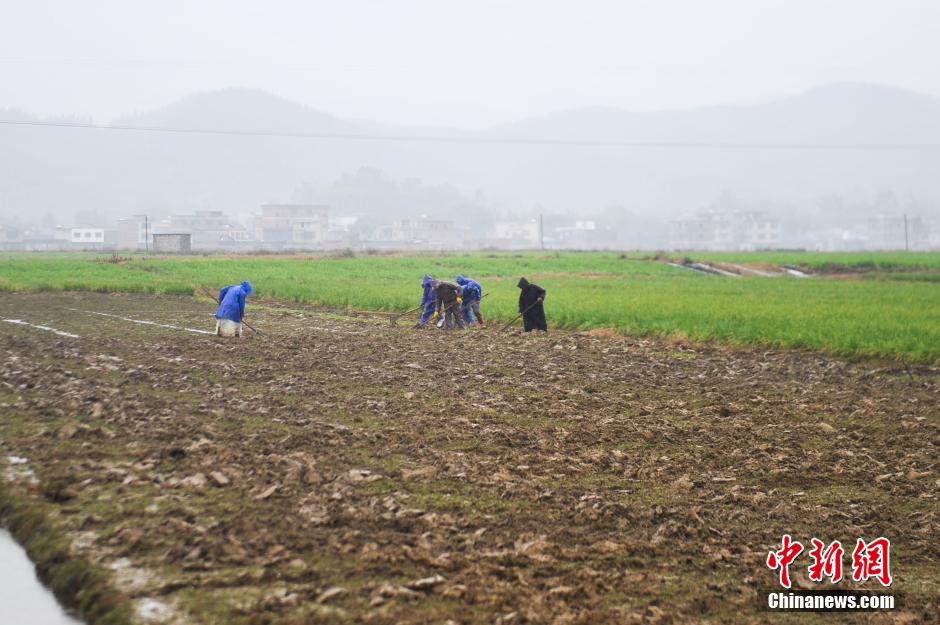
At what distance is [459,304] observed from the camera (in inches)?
819

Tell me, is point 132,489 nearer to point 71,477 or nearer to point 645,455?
point 71,477

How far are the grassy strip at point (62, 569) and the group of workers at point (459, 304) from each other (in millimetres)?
13447

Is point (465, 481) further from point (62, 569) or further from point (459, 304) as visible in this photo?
point (459, 304)

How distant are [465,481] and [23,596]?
3.35 m

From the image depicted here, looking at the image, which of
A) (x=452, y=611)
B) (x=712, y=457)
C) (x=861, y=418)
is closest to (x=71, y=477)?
(x=452, y=611)

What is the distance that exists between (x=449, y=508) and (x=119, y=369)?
27.3 ft

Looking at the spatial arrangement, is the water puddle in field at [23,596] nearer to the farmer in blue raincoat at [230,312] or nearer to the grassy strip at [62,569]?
the grassy strip at [62,569]

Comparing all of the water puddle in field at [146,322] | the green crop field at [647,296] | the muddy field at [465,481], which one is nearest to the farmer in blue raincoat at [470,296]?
the green crop field at [647,296]

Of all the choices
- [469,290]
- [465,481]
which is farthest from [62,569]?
[469,290]

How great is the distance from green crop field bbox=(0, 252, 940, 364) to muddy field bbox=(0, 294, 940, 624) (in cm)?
292

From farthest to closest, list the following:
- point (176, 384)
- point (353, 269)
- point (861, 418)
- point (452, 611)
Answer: point (353, 269) → point (176, 384) → point (861, 418) → point (452, 611)

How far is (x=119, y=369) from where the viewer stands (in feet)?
45.2

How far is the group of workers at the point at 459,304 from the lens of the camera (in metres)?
20.1

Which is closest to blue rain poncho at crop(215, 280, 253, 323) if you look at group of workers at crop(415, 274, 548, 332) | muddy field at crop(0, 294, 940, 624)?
muddy field at crop(0, 294, 940, 624)
